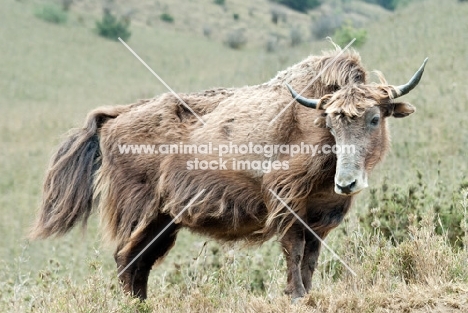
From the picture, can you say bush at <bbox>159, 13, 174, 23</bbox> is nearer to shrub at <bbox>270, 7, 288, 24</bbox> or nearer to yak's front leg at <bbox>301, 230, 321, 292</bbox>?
shrub at <bbox>270, 7, 288, 24</bbox>

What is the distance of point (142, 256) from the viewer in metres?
7.29

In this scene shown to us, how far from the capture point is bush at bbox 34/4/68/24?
45.3 m

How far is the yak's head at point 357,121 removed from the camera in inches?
218

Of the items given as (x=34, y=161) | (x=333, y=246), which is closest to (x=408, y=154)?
(x=333, y=246)

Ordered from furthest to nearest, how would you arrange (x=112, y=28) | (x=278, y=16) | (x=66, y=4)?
(x=278, y=16), (x=66, y=4), (x=112, y=28)

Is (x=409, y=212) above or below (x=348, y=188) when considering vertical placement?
below

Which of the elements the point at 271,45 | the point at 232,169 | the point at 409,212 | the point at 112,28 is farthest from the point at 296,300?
the point at 112,28

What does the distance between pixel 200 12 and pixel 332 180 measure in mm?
49158

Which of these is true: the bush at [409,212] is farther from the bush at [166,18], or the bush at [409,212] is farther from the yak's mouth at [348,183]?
the bush at [166,18]

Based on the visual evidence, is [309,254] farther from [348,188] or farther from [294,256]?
[348,188]

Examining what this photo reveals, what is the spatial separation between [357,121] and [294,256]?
1378mm

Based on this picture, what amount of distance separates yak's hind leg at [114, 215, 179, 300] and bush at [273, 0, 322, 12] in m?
47.0

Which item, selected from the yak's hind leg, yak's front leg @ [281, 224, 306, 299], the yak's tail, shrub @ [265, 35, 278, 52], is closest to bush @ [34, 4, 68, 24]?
shrub @ [265, 35, 278, 52]

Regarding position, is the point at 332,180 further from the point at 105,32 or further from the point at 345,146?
the point at 105,32
